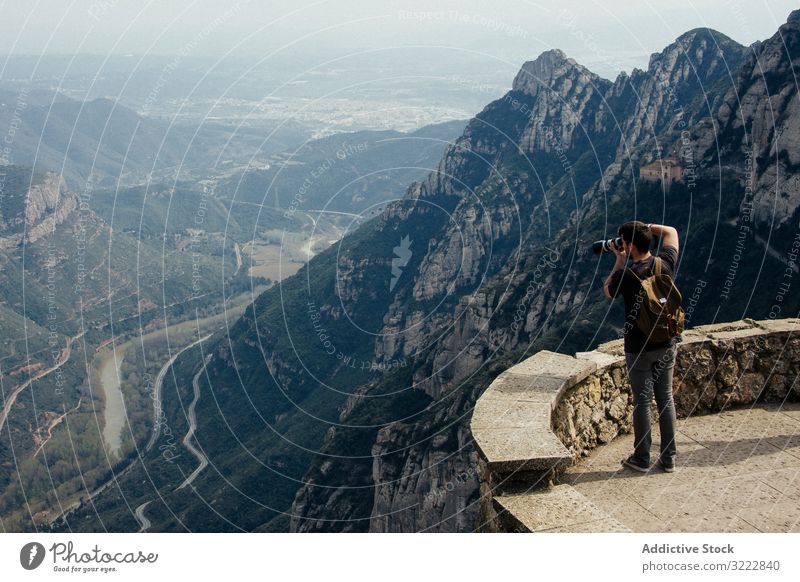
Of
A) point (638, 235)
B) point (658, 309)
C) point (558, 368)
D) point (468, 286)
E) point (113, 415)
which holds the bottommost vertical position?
point (113, 415)

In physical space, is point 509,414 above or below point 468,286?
above

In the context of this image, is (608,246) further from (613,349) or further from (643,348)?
(613,349)

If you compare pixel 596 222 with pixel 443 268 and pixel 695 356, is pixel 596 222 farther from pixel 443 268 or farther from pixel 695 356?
pixel 695 356

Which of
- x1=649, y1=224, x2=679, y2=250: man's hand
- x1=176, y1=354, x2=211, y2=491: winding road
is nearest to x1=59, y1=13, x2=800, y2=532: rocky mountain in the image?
x1=176, y1=354, x2=211, y2=491: winding road

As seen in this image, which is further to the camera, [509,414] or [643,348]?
[509,414]

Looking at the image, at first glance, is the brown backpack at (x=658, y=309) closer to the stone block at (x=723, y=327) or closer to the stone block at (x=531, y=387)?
the stone block at (x=531, y=387)

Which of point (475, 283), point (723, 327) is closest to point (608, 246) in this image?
point (723, 327)

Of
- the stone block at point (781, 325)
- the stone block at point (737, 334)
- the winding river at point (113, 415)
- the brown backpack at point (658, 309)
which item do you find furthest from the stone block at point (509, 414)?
the winding river at point (113, 415)
